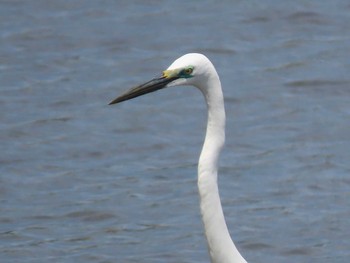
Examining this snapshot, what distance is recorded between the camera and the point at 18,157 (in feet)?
30.2

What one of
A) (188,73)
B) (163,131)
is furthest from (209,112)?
(163,131)

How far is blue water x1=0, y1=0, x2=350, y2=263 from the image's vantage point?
8.09 metres

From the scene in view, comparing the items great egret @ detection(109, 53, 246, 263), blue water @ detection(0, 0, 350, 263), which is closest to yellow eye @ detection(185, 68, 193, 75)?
great egret @ detection(109, 53, 246, 263)

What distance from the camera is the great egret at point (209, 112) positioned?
18.0ft

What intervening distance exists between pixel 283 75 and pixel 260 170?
5.84 ft

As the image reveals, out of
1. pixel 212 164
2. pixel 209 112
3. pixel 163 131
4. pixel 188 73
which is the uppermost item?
pixel 188 73

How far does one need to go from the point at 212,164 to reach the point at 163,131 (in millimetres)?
4050

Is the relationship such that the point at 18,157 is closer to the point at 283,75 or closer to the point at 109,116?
the point at 109,116

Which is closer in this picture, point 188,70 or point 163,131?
point 188,70

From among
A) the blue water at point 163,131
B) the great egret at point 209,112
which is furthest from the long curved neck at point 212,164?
the blue water at point 163,131

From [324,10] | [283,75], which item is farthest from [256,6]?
[283,75]

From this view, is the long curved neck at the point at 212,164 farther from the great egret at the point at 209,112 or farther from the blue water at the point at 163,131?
the blue water at the point at 163,131

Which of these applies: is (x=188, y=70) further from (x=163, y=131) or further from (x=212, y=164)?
(x=163, y=131)

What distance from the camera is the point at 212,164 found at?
218 inches
